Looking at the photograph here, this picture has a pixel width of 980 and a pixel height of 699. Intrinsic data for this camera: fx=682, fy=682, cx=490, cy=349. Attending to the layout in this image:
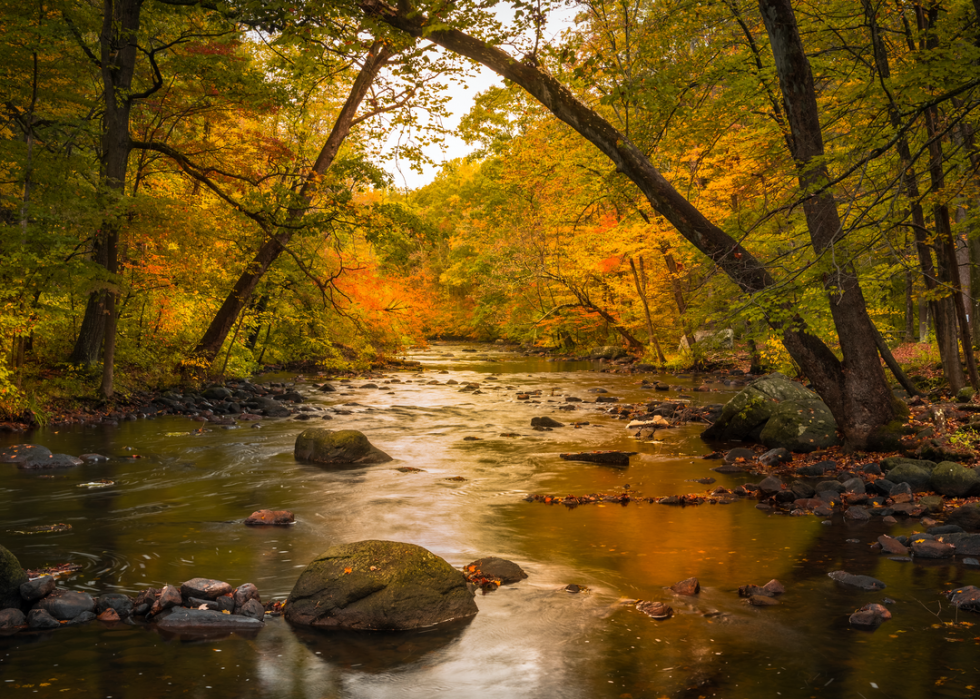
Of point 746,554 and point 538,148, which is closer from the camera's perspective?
point 746,554

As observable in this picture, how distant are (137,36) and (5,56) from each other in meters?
2.43

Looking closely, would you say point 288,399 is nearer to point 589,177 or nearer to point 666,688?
point 589,177

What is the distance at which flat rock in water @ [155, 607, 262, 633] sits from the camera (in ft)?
16.7

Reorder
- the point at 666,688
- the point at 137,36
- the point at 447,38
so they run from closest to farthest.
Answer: the point at 666,688
the point at 447,38
the point at 137,36

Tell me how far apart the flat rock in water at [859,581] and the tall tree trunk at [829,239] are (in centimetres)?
423

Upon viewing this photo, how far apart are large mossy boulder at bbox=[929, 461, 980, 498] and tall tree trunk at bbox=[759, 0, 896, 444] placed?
1.67 m

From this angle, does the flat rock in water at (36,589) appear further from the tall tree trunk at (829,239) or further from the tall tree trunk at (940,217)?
the tall tree trunk at (940,217)

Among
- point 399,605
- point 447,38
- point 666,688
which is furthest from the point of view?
point 447,38

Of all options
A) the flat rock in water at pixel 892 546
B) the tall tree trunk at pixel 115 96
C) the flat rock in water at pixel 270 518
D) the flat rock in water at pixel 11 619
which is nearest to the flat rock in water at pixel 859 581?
the flat rock in water at pixel 892 546

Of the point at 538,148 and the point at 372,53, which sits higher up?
the point at 372,53

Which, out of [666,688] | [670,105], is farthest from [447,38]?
[666,688]

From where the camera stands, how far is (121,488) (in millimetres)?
9422

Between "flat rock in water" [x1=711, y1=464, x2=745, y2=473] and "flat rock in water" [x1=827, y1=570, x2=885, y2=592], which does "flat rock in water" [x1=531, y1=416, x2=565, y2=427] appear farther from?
"flat rock in water" [x1=827, y1=570, x2=885, y2=592]

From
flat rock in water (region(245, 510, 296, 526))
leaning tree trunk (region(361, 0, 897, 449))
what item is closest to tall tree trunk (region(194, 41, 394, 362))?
leaning tree trunk (region(361, 0, 897, 449))
